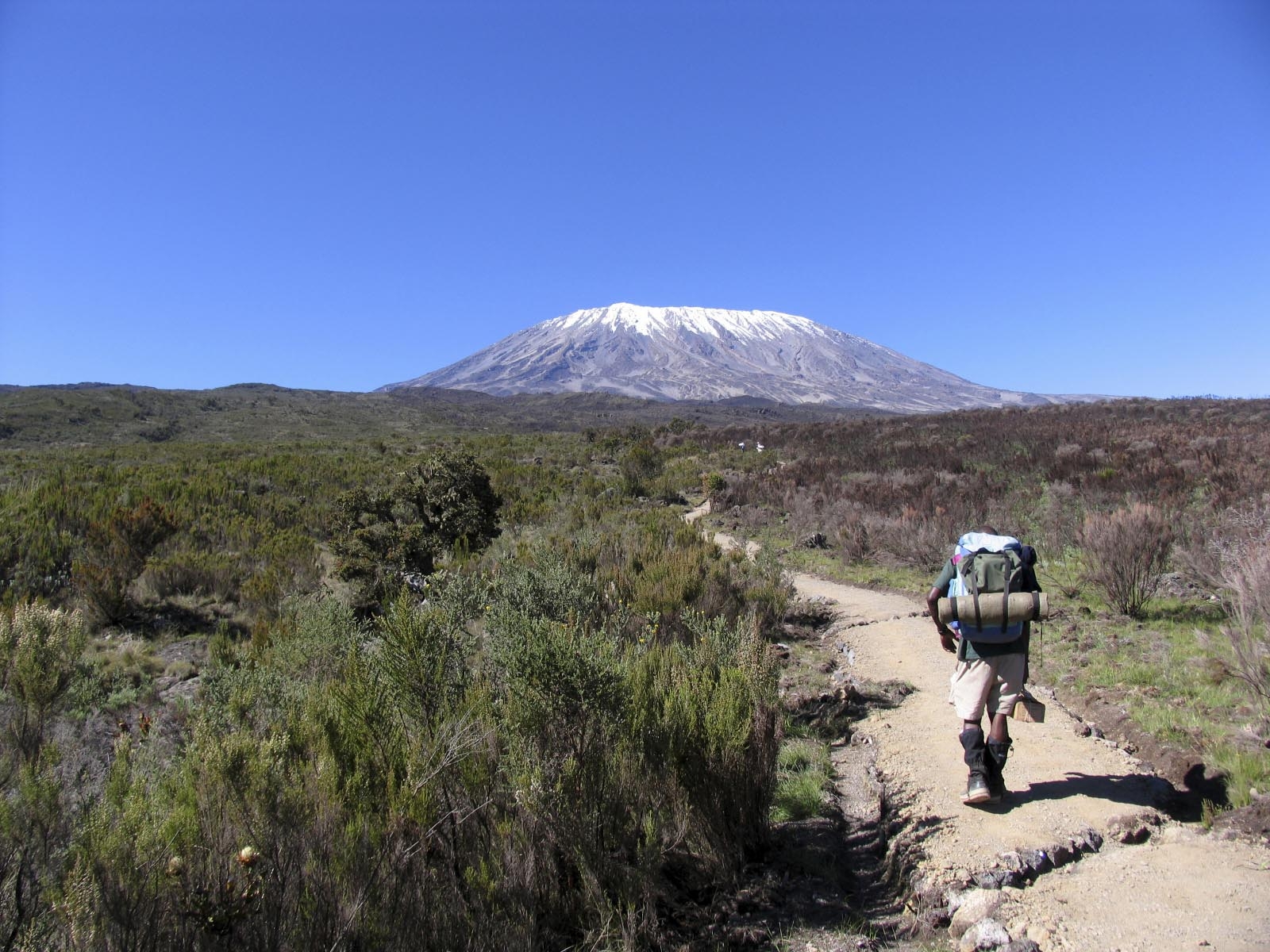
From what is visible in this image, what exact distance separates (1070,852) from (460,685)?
9.12 ft

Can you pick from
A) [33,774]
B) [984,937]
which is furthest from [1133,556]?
[33,774]

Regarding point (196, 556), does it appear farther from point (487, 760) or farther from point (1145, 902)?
point (1145, 902)

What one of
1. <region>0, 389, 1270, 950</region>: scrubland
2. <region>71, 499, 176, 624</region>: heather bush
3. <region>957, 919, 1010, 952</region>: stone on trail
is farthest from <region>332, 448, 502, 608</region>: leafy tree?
<region>957, 919, 1010, 952</region>: stone on trail

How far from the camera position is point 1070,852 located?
2.77 m

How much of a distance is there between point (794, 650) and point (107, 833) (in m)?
5.75

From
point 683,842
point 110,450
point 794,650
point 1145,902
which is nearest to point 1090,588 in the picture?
point 794,650

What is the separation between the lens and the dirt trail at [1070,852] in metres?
2.30

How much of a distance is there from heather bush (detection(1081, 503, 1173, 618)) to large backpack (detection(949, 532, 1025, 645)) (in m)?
3.74

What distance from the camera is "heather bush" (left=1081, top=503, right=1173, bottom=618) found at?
5.95 m

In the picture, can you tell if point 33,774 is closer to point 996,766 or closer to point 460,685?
point 460,685

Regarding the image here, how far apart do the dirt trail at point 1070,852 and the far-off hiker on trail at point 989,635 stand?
10.0 inches

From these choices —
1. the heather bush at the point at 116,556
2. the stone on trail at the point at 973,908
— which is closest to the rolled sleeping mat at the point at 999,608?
the stone on trail at the point at 973,908

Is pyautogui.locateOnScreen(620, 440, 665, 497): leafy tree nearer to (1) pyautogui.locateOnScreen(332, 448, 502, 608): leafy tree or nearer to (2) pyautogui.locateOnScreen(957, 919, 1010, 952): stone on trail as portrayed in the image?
(1) pyautogui.locateOnScreen(332, 448, 502, 608): leafy tree

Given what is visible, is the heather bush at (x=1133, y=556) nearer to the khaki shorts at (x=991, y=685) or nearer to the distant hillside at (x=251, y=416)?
the khaki shorts at (x=991, y=685)
